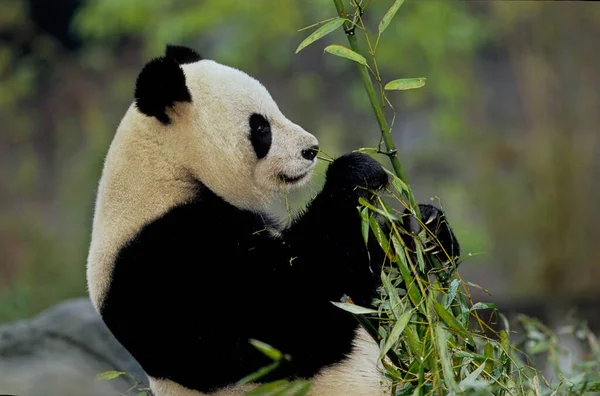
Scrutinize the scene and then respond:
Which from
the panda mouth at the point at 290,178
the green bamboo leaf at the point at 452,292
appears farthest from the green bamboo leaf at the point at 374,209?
the panda mouth at the point at 290,178

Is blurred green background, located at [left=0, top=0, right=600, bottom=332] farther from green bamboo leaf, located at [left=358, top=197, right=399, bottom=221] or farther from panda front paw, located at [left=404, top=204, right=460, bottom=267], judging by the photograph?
green bamboo leaf, located at [left=358, top=197, right=399, bottom=221]

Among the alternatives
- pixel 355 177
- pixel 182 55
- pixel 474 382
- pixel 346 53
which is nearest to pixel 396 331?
pixel 474 382

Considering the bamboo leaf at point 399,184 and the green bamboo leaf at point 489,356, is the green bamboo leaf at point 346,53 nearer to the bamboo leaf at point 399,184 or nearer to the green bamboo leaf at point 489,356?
the bamboo leaf at point 399,184

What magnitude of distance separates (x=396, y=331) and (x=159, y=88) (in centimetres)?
108

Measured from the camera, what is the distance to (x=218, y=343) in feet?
7.96

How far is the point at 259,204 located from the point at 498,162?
6307 millimetres

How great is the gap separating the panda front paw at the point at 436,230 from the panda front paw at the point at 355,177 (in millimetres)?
144

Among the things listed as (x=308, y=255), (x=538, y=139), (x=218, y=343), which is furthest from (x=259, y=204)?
(x=538, y=139)

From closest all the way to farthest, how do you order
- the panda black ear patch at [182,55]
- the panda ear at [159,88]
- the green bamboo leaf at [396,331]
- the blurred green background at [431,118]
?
the green bamboo leaf at [396,331]
the panda ear at [159,88]
the panda black ear patch at [182,55]
the blurred green background at [431,118]

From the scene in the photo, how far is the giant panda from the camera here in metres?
2.45

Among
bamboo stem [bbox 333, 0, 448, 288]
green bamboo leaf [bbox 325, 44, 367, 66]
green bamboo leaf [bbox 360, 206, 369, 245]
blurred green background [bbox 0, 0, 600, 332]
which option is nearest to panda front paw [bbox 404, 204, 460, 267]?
bamboo stem [bbox 333, 0, 448, 288]

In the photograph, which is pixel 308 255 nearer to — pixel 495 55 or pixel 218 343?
pixel 218 343

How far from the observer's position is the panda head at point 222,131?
2.63 meters

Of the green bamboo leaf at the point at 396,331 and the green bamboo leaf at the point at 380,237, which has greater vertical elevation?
the green bamboo leaf at the point at 380,237
